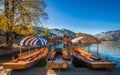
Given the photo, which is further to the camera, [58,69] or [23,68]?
[58,69]

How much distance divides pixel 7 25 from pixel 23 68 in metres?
16.8

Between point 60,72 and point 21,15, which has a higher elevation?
point 21,15

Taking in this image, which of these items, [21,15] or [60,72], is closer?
[60,72]

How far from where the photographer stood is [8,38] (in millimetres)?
31719

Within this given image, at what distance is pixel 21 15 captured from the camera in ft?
98.3

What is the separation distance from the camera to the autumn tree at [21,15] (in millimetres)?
28906

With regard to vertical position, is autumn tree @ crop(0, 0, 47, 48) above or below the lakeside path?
above

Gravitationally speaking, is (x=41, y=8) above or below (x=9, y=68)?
above

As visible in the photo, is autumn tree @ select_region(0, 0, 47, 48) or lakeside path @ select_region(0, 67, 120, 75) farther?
autumn tree @ select_region(0, 0, 47, 48)

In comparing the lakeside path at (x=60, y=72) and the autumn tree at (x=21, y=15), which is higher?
the autumn tree at (x=21, y=15)

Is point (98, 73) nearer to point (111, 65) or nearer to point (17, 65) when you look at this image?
point (111, 65)

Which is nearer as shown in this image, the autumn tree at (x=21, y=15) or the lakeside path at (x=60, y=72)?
the lakeside path at (x=60, y=72)

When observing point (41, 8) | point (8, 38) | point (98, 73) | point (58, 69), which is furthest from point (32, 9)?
point (98, 73)

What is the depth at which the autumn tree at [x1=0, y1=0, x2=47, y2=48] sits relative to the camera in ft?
94.8
